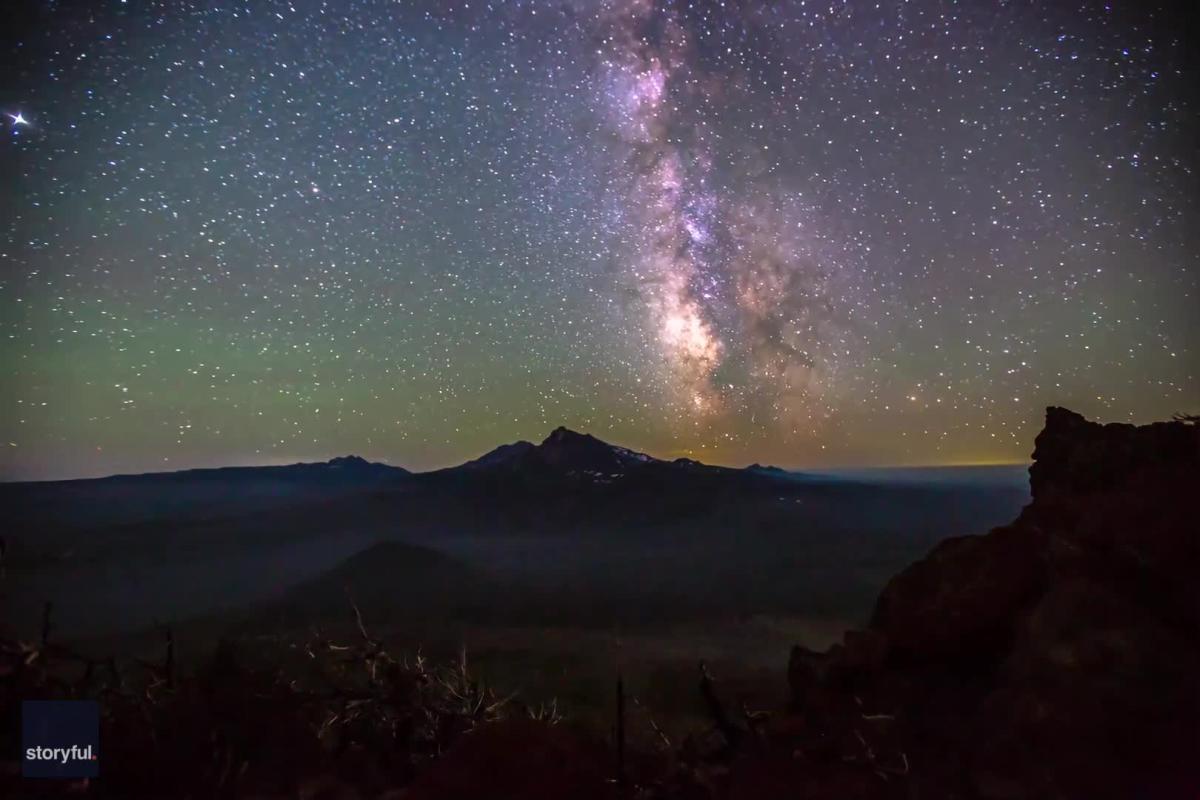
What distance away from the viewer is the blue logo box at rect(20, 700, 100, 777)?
15.7 ft

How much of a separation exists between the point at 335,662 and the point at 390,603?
84711 millimetres

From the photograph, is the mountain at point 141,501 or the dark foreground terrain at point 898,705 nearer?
the dark foreground terrain at point 898,705

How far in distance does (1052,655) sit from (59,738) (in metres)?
8.45

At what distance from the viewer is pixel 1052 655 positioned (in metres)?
5.23


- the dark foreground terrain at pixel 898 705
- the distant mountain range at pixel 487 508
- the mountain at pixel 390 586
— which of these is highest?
the dark foreground terrain at pixel 898 705

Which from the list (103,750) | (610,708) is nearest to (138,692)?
(103,750)

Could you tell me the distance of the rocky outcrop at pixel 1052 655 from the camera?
462 centimetres

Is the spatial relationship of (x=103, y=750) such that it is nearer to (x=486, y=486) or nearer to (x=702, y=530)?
(x=702, y=530)

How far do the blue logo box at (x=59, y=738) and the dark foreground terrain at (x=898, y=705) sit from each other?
12 cm

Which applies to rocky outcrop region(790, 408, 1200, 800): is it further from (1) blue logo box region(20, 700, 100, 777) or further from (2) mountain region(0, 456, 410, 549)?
(2) mountain region(0, 456, 410, 549)

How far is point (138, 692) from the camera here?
673 centimetres

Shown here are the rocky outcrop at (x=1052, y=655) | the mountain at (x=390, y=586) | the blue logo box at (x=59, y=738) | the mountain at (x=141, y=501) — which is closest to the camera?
the rocky outcrop at (x=1052, y=655)

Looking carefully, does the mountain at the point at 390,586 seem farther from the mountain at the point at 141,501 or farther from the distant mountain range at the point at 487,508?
the mountain at the point at 141,501

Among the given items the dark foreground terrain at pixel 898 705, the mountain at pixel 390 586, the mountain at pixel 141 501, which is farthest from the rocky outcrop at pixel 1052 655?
the mountain at pixel 141 501
